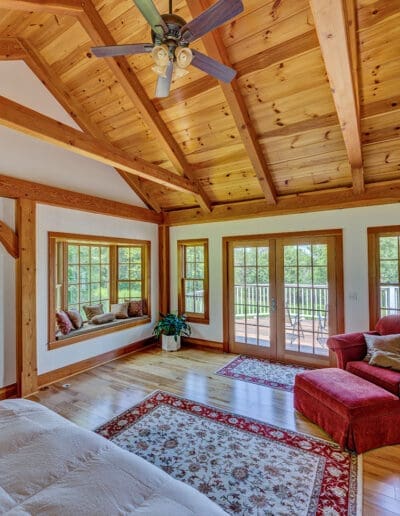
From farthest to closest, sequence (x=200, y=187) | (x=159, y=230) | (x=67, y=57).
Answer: (x=159, y=230) < (x=200, y=187) < (x=67, y=57)

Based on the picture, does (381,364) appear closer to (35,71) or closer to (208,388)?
(208,388)

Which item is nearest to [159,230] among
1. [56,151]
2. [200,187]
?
[200,187]

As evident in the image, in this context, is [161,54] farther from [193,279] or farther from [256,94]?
[193,279]

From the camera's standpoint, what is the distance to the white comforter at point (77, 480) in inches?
40.5

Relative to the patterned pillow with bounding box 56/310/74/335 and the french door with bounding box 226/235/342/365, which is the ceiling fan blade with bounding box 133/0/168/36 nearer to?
the french door with bounding box 226/235/342/365

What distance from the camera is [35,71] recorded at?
3795 mm

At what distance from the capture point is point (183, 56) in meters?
1.87

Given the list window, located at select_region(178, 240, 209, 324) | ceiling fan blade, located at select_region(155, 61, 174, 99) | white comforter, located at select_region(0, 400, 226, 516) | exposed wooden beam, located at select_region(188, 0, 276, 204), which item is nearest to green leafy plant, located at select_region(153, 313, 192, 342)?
window, located at select_region(178, 240, 209, 324)

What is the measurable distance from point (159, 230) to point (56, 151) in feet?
8.02

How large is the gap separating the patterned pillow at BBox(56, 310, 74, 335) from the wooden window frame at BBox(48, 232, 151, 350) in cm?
21

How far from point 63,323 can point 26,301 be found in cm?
101

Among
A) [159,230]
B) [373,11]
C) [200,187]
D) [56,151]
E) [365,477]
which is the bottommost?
[365,477]

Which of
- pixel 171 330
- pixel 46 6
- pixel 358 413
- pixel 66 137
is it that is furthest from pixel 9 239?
pixel 358 413

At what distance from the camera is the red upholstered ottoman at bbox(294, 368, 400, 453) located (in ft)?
7.95
